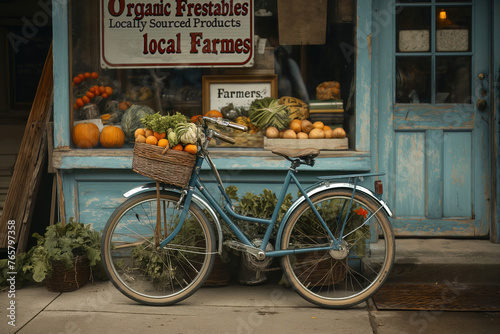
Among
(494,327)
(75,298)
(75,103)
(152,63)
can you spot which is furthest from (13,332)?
(494,327)

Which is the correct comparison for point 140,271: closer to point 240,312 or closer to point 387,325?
point 240,312

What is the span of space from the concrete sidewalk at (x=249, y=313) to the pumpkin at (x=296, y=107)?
1544 mm

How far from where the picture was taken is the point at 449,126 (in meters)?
5.56

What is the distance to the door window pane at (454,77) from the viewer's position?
5.57m

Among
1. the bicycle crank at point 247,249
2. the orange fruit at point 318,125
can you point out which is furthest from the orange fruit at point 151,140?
the orange fruit at point 318,125

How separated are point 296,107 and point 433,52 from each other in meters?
1.40

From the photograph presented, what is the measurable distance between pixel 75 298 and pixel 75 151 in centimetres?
→ 139

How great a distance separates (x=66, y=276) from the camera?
4.82 meters

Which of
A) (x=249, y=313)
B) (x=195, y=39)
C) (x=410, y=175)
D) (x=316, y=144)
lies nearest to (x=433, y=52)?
(x=410, y=175)

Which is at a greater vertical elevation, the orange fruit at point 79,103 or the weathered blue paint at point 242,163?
the orange fruit at point 79,103

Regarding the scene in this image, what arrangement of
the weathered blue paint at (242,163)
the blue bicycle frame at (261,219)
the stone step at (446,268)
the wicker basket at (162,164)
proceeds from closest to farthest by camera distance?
1. the wicker basket at (162,164)
2. the blue bicycle frame at (261,219)
3. the stone step at (446,268)
4. the weathered blue paint at (242,163)

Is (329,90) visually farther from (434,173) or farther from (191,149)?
(191,149)

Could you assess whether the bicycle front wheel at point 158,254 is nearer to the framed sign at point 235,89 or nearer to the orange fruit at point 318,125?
the framed sign at point 235,89

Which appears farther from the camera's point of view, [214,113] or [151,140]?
[214,113]
